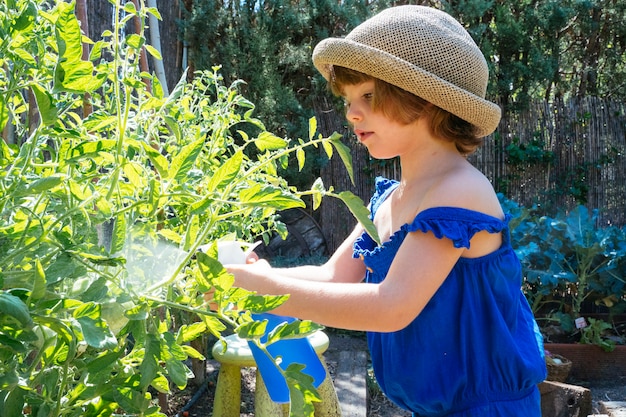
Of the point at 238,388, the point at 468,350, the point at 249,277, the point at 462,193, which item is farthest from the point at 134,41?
the point at 238,388

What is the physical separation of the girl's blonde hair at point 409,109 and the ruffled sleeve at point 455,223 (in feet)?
0.60

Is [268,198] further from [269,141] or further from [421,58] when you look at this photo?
[421,58]

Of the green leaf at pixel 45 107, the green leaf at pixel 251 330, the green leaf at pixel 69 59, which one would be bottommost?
the green leaf at pixel 251 330

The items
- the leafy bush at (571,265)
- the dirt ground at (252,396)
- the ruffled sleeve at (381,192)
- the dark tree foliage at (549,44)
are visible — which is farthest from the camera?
the dark tree foliage at (549,44)

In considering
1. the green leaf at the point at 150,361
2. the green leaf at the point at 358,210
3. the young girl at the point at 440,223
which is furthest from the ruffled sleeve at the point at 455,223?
the green leaf at the point at 150,361

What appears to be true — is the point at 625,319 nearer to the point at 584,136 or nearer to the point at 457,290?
the point at 584,136

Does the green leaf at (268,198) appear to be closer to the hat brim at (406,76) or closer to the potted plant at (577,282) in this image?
the hat brim at (406,76)

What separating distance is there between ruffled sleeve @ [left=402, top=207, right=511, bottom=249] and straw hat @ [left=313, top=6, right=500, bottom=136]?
192 mm

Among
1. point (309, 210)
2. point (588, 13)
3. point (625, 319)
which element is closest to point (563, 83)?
point (588, 13)

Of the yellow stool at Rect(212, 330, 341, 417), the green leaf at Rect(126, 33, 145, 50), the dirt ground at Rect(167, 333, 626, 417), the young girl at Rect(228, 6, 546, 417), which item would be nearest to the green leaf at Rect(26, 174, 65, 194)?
the green leaf at Rect(126, 33, 145, 50)

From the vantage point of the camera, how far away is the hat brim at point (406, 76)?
1.28m

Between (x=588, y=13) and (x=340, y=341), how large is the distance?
4.43 meters

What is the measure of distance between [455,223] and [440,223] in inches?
1.2

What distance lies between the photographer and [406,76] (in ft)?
4.18
